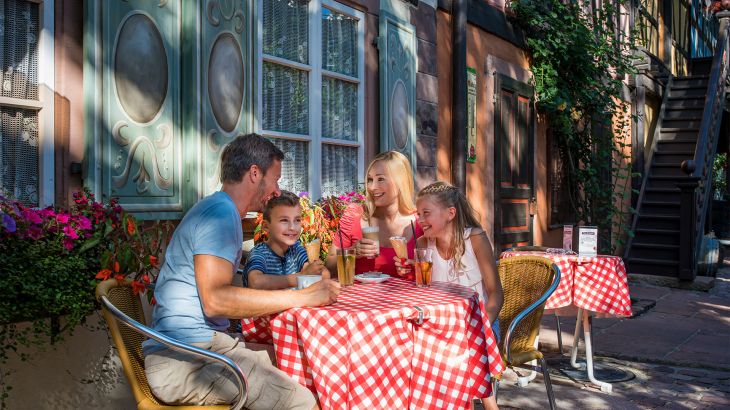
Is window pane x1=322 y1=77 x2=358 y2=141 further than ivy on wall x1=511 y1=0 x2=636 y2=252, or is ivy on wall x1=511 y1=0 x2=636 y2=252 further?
ivy on wall x1=511 y1=0 x2=636 y2=252

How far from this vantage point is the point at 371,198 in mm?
3920

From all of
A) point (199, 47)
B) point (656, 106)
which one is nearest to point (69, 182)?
point (199, 47)

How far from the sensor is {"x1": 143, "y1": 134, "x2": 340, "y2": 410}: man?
239 cm

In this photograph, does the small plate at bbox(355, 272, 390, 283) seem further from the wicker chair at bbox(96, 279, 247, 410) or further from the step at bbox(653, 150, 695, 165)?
the step at bbox(653, 150, 695, 165)

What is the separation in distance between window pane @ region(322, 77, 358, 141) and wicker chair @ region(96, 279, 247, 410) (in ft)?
9.55

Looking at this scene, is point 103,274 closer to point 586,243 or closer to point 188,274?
point 188,274

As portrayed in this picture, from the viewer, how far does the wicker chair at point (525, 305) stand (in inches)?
133

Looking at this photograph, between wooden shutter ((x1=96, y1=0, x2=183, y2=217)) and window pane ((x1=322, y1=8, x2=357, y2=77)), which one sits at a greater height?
window pane ((x1=322, y1=8, x2=357, y2=77))

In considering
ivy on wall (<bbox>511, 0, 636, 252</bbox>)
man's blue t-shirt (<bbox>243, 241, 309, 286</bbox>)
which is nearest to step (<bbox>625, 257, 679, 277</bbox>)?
ivy on wall (<bbox>511, 0, 636, 252</bbox>)

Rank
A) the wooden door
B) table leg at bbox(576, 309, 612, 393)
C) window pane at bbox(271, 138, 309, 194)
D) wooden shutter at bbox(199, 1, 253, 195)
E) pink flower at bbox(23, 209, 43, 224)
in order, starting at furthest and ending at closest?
the wooden door, window pane at bbox(271, 138, 309, 194), table leg at bbox(576, 309, 612, 393), wooden shutter at bbox(199, 1, 253, 195), pink flower at bbox(23, 209, 43, 224)

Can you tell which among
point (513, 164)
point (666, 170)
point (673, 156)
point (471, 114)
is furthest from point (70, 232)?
point (673, 156)

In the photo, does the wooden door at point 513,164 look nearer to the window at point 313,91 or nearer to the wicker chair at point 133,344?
the window at point 313,91

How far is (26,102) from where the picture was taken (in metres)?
3.27

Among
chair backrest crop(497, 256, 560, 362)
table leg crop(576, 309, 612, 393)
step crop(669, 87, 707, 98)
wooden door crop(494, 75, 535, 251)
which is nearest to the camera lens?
chair backrest crop(497, 256, 560, 362)
